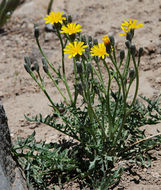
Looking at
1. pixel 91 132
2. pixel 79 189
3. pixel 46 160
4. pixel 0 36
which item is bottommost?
pixel 79 189

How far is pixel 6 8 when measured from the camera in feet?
15.9

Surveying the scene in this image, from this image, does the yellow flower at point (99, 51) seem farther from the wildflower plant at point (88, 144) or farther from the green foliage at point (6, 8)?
the green foliage at point (6, 8)

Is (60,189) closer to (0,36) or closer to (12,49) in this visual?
(12,49)

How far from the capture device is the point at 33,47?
4.18m

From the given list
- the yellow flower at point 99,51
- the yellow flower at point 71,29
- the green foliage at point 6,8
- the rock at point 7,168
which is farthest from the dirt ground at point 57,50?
the yellow flower at point 71,29

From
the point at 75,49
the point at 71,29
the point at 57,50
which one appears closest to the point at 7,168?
the point at 75,49

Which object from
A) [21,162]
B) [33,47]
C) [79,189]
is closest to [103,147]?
[79,189]

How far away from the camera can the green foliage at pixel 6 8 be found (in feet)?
15.3

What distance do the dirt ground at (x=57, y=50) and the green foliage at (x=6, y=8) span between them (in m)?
0.10

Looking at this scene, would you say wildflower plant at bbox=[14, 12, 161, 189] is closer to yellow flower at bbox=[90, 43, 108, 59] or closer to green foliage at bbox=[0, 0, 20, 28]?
yellow flower at bbox=[90, 43, 108, 59]

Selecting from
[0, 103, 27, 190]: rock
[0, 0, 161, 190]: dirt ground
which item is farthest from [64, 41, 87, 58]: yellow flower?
[0, 0, 161, 190]: dirt ground

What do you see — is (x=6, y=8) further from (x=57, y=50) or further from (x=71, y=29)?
(x=71, y=29)

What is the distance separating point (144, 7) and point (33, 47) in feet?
5.45

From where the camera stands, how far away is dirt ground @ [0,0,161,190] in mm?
2814
